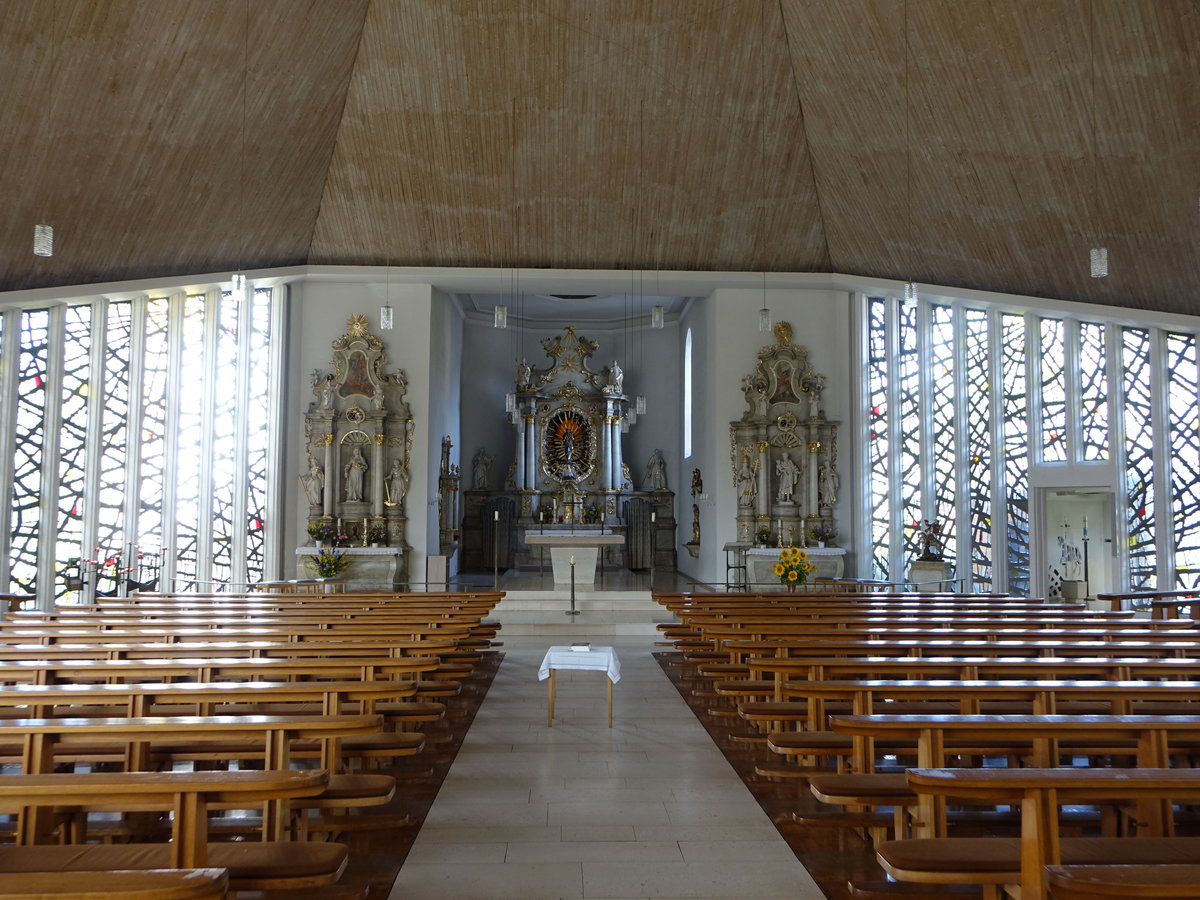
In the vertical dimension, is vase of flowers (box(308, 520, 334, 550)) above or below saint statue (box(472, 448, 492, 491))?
below

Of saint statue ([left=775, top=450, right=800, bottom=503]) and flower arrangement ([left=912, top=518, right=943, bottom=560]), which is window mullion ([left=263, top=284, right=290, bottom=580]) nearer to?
saint statue ([left=775, top=450, right=800, bottom=503])

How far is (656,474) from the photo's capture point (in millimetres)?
21766

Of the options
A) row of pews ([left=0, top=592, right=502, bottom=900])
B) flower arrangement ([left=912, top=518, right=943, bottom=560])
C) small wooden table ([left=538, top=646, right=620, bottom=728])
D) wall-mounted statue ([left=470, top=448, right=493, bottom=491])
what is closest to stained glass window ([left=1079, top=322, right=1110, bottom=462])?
flower arrangement ([left=912, top=518, right=943, bottom=560])

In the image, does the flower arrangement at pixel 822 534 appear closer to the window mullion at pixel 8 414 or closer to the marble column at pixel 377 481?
the marble column at pixel 377 481

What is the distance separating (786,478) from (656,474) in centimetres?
536

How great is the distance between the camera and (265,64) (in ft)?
36.5

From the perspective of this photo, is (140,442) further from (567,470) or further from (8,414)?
(567,470)

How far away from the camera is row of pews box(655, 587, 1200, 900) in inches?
93.4

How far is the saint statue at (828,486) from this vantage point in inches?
663

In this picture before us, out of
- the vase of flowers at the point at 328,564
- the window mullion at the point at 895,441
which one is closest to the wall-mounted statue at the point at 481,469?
the vase of flowers at the point at 328,564

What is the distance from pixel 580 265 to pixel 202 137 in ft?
22.9

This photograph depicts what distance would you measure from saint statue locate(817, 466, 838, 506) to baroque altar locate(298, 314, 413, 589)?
723cm

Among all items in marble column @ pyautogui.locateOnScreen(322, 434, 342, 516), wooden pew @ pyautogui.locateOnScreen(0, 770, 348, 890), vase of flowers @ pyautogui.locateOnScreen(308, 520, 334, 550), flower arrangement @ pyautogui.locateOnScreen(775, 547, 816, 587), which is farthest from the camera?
marble column @ pyautogui.locateOnScreen(322, 434, 342, 516)

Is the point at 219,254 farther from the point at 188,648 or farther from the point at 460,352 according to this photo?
the point at 188,648
